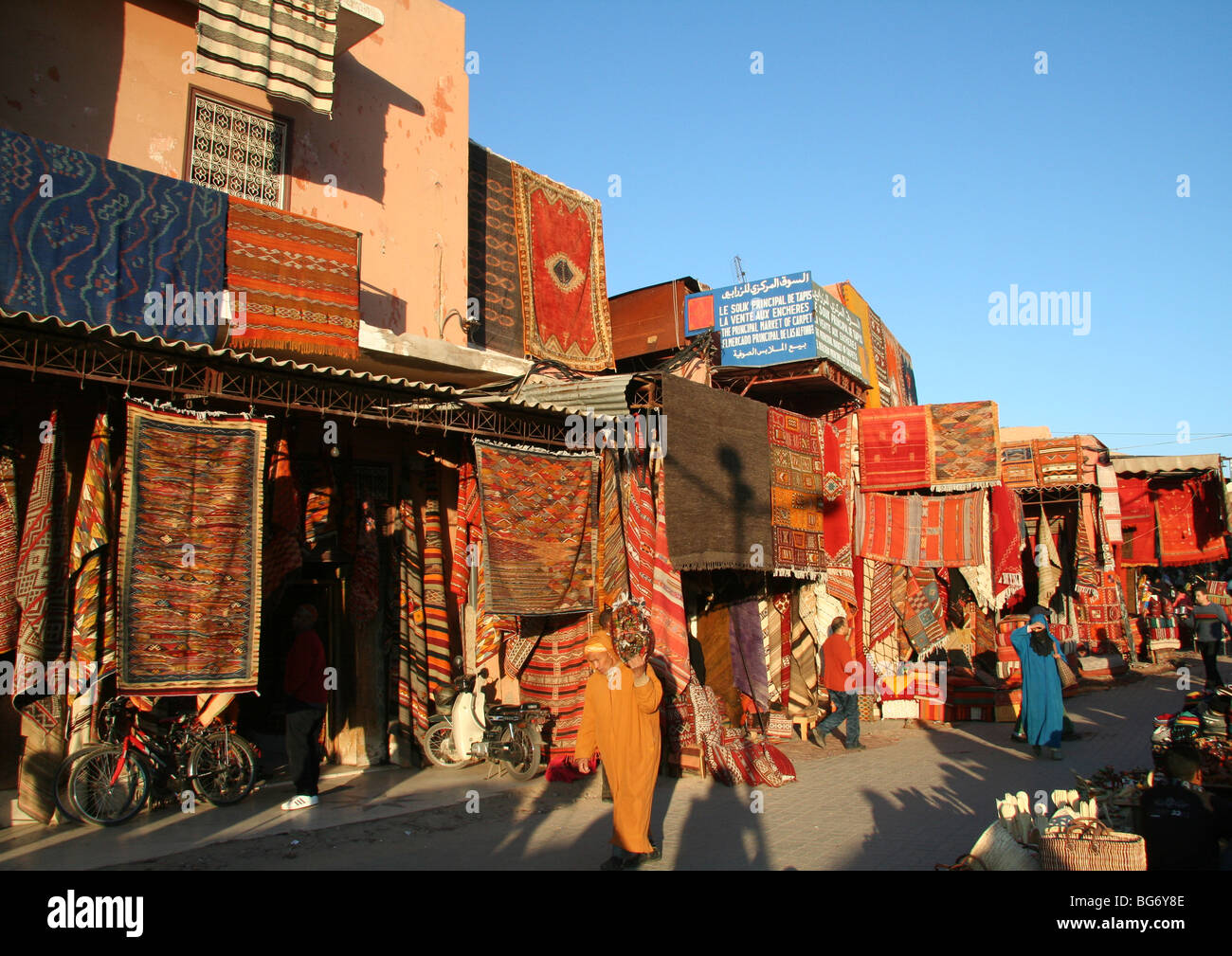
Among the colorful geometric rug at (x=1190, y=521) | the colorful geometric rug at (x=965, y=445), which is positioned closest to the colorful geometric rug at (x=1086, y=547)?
the colorful geometric rug at (x=965, y=445)

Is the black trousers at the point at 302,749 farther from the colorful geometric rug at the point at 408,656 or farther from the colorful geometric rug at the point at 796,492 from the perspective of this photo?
the colorful geometric rug at the point at 796,492

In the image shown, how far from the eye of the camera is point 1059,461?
51.0 ft

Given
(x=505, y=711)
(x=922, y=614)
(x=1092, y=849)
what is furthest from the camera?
(x=922, y=614)

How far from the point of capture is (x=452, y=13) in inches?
453

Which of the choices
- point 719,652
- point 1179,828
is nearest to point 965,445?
point 719,652

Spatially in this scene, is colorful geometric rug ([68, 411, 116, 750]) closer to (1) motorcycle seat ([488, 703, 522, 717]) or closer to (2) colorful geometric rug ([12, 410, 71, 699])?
(2) colorful geometric rug ([12, 410, 71, 699])

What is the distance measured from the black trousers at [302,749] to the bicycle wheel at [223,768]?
404 mm

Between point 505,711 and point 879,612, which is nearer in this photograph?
point 505,711

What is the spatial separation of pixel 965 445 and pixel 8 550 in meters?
12.2

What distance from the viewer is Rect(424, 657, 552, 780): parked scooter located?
877 centimetres

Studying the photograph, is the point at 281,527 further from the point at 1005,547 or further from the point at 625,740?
the point at 1005,547
